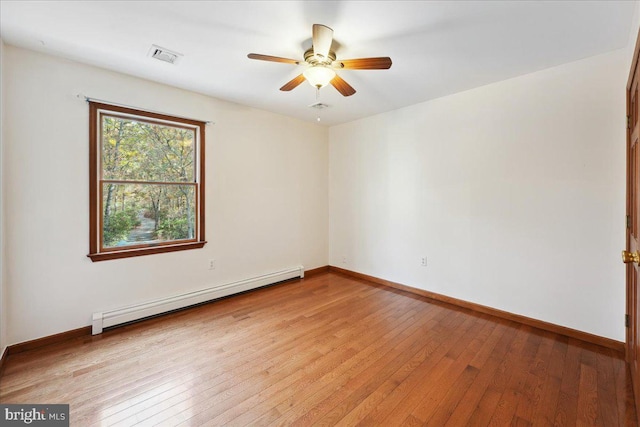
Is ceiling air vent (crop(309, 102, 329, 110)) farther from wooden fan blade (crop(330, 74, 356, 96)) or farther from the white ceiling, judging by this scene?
wooden fan blade (crop(330, 74, 356, 96))

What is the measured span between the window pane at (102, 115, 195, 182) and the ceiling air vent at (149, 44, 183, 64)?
85cm

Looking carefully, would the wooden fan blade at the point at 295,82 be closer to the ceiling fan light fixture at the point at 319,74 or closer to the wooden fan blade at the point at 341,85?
the ceiling fan light fixture at the point at 319,74

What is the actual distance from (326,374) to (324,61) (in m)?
2.44

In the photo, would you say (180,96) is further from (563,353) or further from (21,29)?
(563,353)

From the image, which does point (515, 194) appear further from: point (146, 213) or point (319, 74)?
point (146, 213)

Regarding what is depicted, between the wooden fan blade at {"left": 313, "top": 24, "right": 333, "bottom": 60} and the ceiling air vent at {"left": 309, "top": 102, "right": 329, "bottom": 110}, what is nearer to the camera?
the wooden fan blade at {"left": 313, "top": 24, "right": 333, "bottom": 60}

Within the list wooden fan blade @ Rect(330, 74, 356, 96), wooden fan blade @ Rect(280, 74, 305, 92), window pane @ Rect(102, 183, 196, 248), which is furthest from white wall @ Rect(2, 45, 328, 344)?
wooden fan blade @ Rect(330, 74, 356, 96)

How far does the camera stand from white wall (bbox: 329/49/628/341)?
7.98 feet

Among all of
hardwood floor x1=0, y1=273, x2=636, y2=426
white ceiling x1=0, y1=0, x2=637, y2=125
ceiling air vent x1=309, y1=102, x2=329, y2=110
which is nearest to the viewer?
hardwood floor x1=0, y1=273, x2=636, y2=426

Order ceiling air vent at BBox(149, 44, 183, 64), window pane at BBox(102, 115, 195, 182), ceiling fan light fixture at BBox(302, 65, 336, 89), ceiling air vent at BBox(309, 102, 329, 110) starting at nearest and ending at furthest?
ceiling fan light fixture at BBox(302, 65, 336, 89), ceiling air vent at BBox(149, 44, 183, 64), window pane at BBox(102, 115, 195, 182), ceiling air vent at BBox(309, 102, 329, 110)

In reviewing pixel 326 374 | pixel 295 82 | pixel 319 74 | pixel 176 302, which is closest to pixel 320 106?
pixel 295 82

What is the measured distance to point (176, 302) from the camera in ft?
10.4

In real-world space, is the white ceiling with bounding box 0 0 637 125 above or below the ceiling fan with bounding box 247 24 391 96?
above

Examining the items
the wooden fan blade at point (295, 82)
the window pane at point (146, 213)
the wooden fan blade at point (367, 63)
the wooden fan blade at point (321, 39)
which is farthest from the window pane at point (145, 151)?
the wooden fan blade at point (367, 63)
